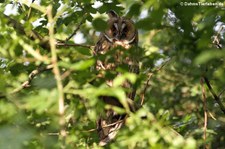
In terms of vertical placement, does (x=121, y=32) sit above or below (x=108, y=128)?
above

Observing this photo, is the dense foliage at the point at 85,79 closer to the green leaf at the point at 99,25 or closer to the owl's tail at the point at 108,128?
the green leaf at the point at 99,25

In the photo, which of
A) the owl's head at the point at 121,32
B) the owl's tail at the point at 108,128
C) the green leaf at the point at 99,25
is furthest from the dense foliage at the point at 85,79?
the owl's head at the point at 121,32

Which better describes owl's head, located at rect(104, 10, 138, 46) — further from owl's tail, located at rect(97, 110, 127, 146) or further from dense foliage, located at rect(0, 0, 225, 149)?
dense foliage, located at rect(0, 0, 225, 149)

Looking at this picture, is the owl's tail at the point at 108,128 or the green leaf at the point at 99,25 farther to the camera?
the owl's tail at the point at 108,128

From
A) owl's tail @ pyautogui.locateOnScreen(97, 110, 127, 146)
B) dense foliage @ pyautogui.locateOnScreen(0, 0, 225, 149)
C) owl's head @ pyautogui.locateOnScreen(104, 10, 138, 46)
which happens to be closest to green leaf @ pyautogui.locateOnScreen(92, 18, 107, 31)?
dense foliage @ pyautogui.locateOnScreen(0, 0, 225, 149)

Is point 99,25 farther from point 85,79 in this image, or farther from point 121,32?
point 121,32

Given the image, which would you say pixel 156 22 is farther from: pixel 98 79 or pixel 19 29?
pixel 19 29

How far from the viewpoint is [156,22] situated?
1330mm

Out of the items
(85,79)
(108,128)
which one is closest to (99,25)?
(85,79)

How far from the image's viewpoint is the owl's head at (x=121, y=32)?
Result: 3359 millimetres

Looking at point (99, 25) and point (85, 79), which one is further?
point (99, 25)

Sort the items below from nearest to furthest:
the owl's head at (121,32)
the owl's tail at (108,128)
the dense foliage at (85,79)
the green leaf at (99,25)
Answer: the dense foliage at (85,79) → the green leaf at (99,25) → the owl's tail at (108,128) → the owl's head at (121,32)

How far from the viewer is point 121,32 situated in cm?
342

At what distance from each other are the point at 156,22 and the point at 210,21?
0.16 metres
